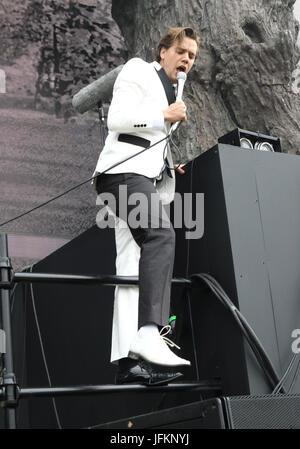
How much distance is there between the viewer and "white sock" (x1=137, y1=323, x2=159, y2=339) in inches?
93.1

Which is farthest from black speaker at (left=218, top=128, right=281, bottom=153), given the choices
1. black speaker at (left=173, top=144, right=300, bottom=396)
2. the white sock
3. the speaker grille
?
the speaker grille

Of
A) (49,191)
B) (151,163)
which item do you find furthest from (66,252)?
(49,191)

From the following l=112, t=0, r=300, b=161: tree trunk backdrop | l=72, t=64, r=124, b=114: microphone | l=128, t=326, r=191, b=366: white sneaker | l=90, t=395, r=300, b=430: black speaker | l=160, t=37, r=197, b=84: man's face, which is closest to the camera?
l=90, t=395, r=300, b=430: black speaker

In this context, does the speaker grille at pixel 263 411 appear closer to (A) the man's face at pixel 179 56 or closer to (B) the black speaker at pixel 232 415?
(B) the black speaker at pixel 232 415

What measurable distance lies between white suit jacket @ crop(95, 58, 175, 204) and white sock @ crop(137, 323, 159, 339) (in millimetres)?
576

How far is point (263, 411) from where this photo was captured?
209cm

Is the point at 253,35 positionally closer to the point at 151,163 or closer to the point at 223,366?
the point at 151,163

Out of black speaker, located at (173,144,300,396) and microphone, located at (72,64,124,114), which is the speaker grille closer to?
black speaker, located at (173,144,300,396)

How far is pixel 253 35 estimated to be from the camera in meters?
4.95

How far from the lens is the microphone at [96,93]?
3.57 metres

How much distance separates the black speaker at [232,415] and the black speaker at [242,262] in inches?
16.5

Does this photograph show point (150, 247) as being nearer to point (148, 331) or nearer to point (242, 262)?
point (148, 331)

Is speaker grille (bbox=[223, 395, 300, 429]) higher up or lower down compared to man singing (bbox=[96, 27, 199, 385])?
lower down

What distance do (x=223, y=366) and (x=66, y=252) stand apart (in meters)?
1.55
